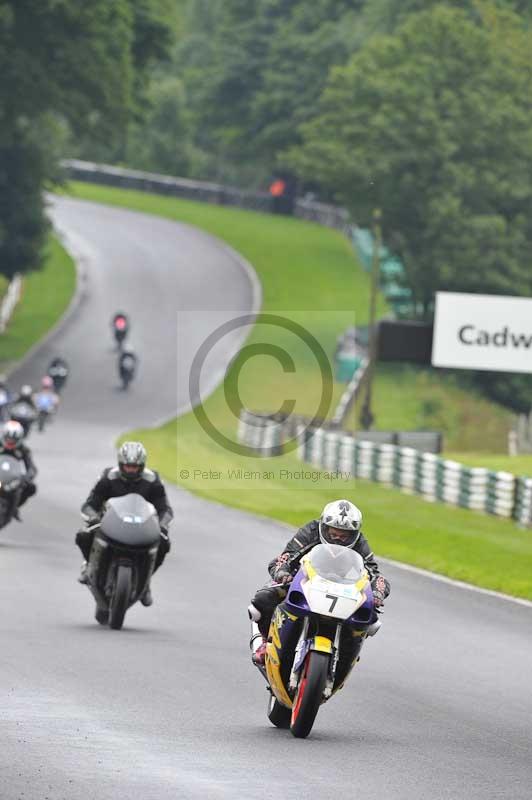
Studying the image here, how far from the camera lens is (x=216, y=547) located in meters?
24.4

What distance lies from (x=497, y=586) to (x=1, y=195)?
45245 mm

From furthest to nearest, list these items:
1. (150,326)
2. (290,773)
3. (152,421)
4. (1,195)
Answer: (150,326)
(1,195)
(152,421)
(290,773)

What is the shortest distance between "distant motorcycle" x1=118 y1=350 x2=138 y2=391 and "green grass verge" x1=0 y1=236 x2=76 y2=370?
561 centimetres

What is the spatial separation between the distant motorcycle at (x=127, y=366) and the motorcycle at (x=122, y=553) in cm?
4499

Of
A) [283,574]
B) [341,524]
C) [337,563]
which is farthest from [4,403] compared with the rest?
[337,563]

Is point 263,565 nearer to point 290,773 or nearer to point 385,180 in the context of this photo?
point 290,773

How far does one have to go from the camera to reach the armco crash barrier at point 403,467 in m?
32.1

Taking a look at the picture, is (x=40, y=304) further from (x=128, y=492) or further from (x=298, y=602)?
(x=298, y=602)

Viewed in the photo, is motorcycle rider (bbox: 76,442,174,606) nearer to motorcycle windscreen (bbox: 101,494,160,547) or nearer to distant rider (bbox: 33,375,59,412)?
motorcycle windscreen (bbox: 101,494,160,547)

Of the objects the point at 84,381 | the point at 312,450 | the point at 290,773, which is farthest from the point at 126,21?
the point at 290,773

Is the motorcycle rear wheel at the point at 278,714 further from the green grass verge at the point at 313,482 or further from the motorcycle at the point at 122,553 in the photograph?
the green grass verge at the point at 313,482

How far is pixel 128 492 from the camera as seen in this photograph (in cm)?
1541

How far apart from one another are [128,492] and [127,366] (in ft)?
147

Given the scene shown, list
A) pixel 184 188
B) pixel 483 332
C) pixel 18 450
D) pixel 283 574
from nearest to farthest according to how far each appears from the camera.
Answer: pixel 283 574
pixel 18 450
pixel 483 332
pixel 184 188
